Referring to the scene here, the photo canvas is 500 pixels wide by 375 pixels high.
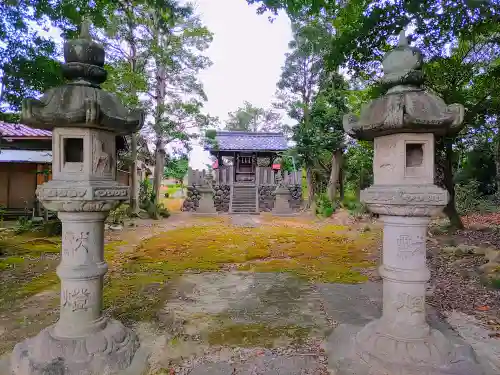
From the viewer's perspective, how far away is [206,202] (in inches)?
779

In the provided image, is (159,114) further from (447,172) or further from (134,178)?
(447,172)

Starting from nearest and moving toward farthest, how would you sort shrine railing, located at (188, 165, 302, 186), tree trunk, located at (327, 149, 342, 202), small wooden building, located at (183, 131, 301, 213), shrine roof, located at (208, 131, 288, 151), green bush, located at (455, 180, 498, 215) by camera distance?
green bush, located at (455, 180, 498, 215) → tree trunk, located at (327, 149, 342, 202) → small wooden building, located at (183, 131, 301, 213) → shrine railing, located at (188, 165, 302, 186) → shrine roof, located at (208, 131, 288, 151)

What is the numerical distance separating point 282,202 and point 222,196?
4.28m

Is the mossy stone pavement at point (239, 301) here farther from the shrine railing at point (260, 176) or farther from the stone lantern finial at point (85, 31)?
the shrine railing at point (260, 176)

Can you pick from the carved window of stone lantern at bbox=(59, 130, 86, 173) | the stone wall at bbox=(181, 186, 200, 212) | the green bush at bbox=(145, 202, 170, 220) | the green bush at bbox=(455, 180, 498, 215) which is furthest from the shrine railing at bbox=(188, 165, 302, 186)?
the carved window of stone lantern at bbox=(59, 130, 86, 173)

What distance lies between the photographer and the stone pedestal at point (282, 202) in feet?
64.9

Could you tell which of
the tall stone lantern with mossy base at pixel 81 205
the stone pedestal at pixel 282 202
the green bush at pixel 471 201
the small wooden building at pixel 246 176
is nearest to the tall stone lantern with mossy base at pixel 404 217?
the tall stone lantern with mossy base at pixel 81 205

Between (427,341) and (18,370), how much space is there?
3.99 m

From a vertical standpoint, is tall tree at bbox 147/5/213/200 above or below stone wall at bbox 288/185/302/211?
above

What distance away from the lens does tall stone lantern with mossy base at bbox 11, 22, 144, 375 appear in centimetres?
309

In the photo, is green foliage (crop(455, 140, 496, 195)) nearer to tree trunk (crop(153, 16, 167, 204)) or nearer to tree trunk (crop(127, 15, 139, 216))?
tree trunk (crop(153, 16, 167, 204))

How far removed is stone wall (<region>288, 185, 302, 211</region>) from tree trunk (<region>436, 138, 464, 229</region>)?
1170cm

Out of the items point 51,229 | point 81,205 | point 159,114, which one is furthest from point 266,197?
point 81,205

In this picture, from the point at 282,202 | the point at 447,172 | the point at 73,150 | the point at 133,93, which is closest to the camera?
the point at 73,150
